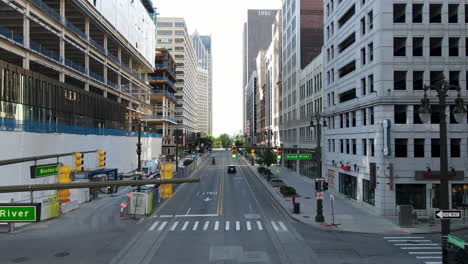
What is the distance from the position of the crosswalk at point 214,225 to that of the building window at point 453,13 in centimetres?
2347

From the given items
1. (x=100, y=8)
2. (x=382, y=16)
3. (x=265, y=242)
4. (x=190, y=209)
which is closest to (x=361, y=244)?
(x=265, y=242)

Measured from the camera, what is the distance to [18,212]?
11094 mm

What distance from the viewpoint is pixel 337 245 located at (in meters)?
20.2

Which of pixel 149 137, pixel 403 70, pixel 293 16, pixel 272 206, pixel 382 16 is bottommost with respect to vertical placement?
pixel 272 206

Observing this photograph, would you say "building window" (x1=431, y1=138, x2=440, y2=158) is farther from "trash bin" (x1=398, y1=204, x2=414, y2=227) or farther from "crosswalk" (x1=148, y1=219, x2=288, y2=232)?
"crosswalk" (x1=148, y1=219, x2=288, y2=232)

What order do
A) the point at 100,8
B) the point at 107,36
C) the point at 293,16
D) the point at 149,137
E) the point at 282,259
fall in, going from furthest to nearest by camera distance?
the point at 149,137 → the point at 293,16 → the point at 107,36 → the point at 100,8 → the point at 282,259

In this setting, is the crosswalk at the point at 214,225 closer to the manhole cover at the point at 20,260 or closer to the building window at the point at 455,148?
the manhole cover at the point at 20,260

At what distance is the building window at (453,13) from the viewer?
29539 millimetres

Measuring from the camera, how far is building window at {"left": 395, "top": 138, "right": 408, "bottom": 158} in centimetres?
2917

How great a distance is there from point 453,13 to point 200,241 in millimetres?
29198

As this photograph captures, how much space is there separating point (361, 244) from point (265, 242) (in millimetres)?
5899

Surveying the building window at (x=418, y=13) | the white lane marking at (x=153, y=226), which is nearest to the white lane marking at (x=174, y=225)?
the white lane marking at (x=153, y=226)

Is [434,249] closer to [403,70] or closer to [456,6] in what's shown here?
[403,70]

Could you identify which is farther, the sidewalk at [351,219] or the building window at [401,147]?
the building window at [401,147]
